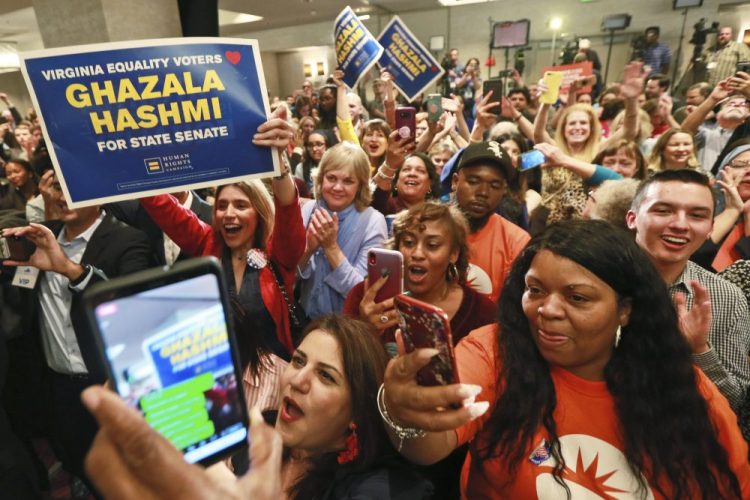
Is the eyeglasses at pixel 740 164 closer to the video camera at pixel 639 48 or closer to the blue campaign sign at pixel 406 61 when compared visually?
the blue campaign sign at pixel 406 61

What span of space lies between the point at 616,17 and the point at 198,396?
1392cm

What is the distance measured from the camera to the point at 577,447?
1160 mm

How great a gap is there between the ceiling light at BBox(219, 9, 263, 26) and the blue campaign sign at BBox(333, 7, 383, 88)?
1041 cm

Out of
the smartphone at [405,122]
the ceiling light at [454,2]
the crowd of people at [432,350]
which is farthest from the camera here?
the ceiling light at [454,2]

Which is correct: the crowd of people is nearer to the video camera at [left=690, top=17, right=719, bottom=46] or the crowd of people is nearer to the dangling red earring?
A: the dangling red earring

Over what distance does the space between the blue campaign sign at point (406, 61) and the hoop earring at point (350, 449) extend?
3.53 meters

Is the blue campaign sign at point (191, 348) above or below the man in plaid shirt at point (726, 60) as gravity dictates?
below

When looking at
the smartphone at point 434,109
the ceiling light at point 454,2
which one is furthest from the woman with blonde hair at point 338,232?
the ceiling light at point 454,2

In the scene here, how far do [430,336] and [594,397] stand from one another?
664 millimetres

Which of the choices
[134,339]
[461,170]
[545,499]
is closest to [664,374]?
[545,499]

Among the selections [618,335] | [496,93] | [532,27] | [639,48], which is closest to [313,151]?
[496,93]

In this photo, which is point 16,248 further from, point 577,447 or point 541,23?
point 541,23

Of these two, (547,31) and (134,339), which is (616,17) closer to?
(547,31)

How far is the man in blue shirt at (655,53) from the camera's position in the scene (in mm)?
10516
